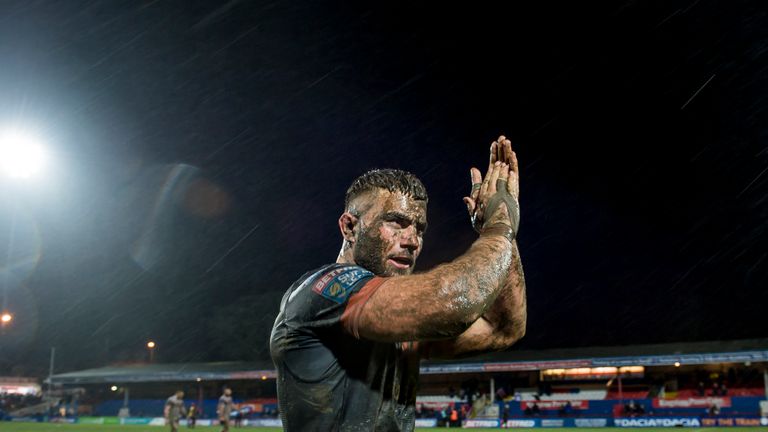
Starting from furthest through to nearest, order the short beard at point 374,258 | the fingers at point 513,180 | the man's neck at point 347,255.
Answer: the fingers at point 513,180 → the man's neck at point 347,255 → the short beard at point 374,258

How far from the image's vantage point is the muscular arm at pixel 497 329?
3.01 m

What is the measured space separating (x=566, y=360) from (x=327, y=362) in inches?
1577

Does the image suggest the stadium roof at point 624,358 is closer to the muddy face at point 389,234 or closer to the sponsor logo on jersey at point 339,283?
the muddy face at point 389,234

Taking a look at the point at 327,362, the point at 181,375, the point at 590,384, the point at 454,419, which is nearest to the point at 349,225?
the point at 327,362

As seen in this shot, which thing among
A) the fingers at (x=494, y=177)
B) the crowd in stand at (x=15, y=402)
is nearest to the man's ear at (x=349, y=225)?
the fingers at (x=494, y=177)

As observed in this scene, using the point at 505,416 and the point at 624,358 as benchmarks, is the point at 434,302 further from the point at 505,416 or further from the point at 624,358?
the point at 624,358

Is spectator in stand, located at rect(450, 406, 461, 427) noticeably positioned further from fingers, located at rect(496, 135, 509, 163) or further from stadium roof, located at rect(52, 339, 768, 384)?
fingers, located at rect(496, 135, 509, 163)

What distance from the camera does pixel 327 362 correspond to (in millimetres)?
2490

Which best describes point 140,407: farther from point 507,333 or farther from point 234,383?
point 507,333

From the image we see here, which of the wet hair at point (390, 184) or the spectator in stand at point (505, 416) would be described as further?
the spectator in stand at point (505, 416)

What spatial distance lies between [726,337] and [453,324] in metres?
63.7

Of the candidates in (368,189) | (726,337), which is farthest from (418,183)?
(726,337)

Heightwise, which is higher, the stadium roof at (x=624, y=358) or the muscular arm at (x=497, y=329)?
the stadium roof at (x=624, y=358)

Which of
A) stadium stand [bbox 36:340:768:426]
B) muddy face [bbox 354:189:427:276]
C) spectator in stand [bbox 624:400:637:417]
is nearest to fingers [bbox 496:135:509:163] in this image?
muddy face [bbox 354:189:427:276]
